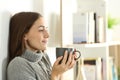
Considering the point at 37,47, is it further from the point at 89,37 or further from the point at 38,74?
the point at 89,37

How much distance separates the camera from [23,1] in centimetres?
161

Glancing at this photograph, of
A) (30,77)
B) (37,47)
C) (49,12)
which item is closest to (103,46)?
(49,12)

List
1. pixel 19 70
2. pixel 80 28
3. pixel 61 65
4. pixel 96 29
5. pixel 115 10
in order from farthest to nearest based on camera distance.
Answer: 1. pixel 115 10
2. pixel 96 29
3. pixel 80 28
4. pixel 61 65
5. pixel 19 70

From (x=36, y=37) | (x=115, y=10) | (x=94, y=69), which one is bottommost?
(x=94, y=69)

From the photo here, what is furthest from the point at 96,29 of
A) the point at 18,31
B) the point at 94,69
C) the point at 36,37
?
the point at 18,31

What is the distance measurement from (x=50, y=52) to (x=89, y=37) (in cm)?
33

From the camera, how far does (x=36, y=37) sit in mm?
1526

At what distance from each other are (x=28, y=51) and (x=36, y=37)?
0.12m

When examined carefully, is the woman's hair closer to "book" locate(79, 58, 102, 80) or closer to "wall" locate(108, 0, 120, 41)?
"book" locate(79, 58, 102, 80)

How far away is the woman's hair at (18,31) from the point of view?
1.43 metres

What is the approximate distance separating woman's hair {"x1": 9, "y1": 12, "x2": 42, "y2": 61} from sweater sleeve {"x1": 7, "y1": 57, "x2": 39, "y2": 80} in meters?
0.07

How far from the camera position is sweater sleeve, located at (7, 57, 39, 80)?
135cm

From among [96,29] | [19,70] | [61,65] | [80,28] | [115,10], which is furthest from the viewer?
[115,10]

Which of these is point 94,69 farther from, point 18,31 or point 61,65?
point 18,31
